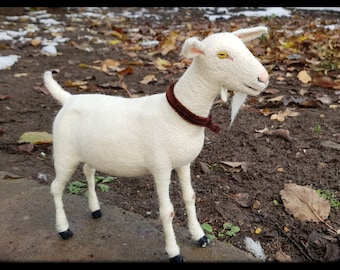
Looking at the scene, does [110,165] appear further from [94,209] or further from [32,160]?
[32,160]

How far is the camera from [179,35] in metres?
6.27

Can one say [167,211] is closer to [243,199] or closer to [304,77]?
[243,199]

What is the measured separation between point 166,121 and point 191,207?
19.2 inches

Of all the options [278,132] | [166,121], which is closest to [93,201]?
[166,121]

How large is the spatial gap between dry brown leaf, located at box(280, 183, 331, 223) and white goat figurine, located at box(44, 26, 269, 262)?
0.58m

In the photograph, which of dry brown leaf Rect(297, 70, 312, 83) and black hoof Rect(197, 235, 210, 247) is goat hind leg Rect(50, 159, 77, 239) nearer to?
black hoof Rect(197, 235, 210, 247)

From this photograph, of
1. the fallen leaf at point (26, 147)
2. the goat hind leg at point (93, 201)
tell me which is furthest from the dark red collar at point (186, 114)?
the fallen leaf at point (26, 147)

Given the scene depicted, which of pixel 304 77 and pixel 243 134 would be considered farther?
pixel 304 77

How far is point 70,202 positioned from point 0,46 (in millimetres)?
3815

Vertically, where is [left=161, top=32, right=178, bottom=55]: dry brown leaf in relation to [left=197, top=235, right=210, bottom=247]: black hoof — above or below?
below

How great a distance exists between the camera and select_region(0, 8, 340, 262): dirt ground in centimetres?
215

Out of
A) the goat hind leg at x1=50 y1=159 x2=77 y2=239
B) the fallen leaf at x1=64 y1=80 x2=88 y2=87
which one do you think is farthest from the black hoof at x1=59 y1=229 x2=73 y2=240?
the fallen leaf at x1=64 y1=80 x2=88 y2=87

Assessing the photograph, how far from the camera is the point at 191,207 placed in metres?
1.97
